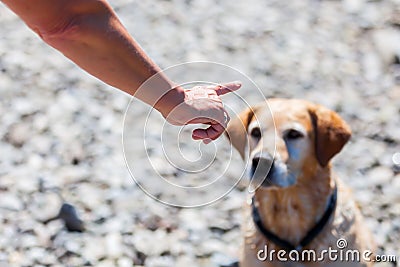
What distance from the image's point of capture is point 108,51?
2.94 meters

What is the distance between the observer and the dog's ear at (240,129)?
171 inches

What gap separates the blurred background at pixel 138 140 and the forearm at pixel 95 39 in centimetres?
175

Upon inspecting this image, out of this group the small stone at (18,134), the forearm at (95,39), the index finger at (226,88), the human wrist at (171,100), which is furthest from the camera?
the small stone at (18,134)

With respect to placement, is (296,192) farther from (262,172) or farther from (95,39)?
(95,39)

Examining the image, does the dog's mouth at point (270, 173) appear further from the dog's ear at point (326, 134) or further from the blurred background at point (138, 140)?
the blurred background at point (138, 140)

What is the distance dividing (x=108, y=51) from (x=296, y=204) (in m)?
1.77

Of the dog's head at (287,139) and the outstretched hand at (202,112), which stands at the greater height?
the outstretched hand at (202,112)

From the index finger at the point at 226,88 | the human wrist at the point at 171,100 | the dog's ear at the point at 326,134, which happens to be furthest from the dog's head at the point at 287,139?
the human wrist at the point at 171,100

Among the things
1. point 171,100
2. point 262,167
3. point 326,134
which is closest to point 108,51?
point 171,100

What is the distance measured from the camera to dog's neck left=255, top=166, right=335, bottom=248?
432 cm

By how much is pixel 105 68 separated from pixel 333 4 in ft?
15.7

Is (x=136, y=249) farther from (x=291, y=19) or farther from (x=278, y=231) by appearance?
(x=291, y=19)

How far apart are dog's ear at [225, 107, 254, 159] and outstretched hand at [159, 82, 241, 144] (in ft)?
3.15

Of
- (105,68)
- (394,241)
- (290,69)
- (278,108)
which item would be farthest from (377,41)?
(105,68)
